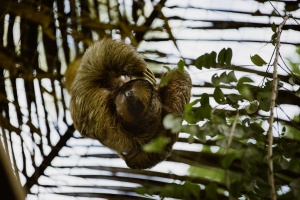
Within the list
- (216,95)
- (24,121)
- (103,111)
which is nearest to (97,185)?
(24,121)

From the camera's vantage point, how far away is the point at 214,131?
0.89m

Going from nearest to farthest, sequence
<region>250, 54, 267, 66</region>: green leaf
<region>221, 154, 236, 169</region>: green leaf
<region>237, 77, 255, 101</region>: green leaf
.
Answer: <region>221, 154, 236, 169</region>: green leaf → <region>237, 77, 255, 101</region>: green leaf → <region>250, 54, 267, 66</region>: green leaf

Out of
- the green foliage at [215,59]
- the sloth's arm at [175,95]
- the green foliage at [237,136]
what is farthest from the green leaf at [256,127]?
the sloth's arm at [175,95]

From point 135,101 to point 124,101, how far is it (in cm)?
2

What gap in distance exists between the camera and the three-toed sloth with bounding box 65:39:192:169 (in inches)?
46.8

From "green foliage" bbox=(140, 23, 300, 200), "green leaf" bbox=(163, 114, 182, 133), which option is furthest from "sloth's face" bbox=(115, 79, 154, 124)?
"green leaf" bbox=(163, 114, 182, 133)

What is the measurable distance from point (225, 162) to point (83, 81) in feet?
1.79

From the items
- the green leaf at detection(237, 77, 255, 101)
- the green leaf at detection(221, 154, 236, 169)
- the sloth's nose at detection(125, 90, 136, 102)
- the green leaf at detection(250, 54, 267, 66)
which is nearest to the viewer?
A: the green leaf at detection(221, 154, 236, 169)

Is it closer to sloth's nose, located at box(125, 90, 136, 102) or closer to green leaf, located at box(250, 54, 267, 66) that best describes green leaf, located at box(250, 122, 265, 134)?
green leaf, located at box(250, 54, 267, 66)

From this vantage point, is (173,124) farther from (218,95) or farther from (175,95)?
(175,95)

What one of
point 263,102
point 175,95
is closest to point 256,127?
point 263,102

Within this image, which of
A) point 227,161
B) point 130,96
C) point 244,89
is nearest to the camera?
point 227,161

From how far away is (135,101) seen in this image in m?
1.17

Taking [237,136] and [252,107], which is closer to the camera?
[237,136]
